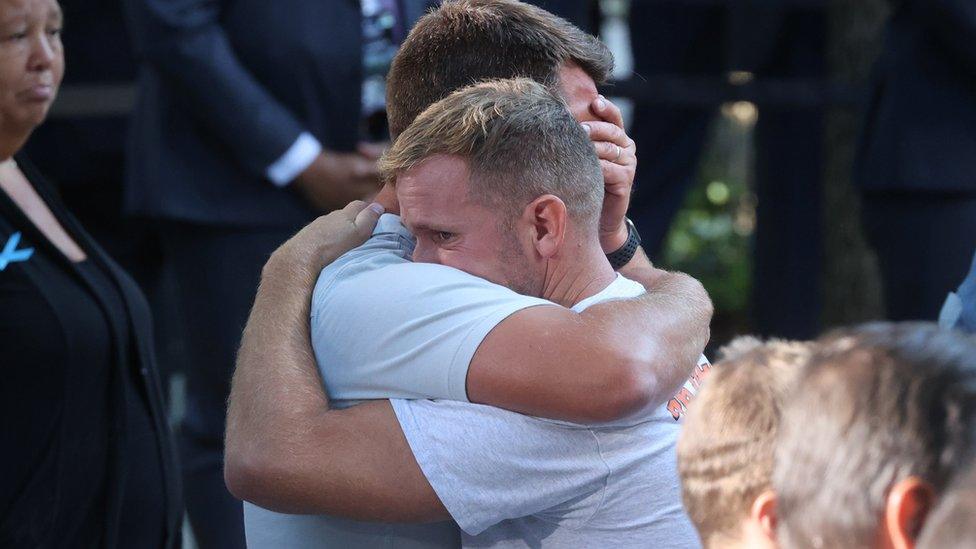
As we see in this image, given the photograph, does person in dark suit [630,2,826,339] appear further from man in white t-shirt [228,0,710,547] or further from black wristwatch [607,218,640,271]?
man in white t-shirt [228,0,710,547]

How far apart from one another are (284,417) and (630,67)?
3680mm

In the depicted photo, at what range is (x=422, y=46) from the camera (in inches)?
82.8

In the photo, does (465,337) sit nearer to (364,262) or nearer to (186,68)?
(364,262)

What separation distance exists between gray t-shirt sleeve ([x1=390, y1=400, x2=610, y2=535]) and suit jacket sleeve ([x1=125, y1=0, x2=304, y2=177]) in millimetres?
1711

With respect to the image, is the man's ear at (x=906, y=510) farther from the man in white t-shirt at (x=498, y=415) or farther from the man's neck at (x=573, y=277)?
the man's neck at (x=573, y=277)

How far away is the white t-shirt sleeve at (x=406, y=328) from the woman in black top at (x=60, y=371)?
3.21 ft

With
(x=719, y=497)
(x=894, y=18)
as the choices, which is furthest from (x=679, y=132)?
(x=719, y=497)

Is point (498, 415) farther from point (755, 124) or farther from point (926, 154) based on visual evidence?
point (755, 124)

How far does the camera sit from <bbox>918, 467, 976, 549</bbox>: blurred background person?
3.44ft

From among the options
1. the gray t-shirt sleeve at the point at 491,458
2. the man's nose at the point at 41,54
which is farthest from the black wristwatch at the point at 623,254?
the man's nose at the point at 41,54

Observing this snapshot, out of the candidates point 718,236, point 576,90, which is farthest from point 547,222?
point 718,236

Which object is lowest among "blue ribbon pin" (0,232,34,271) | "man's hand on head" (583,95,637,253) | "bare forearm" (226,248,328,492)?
"blue ribbon pin" (0,232,34,271)

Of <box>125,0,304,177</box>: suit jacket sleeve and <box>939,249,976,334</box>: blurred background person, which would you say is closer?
<box>939,249,976,334</box>: blurred background person

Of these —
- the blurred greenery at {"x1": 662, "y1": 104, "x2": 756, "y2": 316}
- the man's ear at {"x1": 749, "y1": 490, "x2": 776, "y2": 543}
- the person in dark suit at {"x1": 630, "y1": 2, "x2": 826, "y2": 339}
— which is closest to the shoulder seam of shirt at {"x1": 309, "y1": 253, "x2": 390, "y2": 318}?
the man's ear at {"x1": 749, "y1": 490, "x2": 776, "y2": 543}
